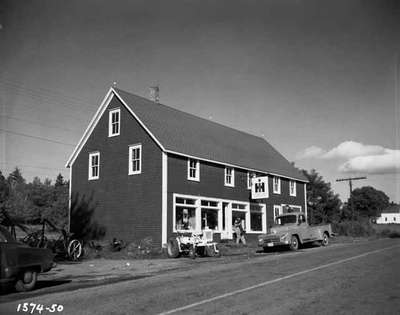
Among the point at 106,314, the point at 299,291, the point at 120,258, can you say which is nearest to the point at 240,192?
the point at 120,258

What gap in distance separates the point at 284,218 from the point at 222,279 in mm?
14230

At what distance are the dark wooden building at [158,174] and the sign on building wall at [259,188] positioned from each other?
65 centimetres

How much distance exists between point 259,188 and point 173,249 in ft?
37.2

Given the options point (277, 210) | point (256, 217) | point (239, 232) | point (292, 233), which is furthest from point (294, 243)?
point (277, 210)

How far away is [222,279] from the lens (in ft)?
41.1

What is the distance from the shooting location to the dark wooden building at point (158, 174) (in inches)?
1032

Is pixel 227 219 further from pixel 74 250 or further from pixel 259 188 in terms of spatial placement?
pixel 74 250

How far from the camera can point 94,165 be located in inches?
1182

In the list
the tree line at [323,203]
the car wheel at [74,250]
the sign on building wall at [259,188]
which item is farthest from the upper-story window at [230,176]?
the tree line at [323,203]

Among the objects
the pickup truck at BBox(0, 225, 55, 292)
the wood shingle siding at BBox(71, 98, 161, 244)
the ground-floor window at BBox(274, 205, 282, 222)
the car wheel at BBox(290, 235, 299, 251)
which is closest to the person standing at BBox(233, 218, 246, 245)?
the car wheel at BBox(290, 235, 299, 251)

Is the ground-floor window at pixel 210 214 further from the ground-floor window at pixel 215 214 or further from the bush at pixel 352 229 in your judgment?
the bush at pixel 352 229

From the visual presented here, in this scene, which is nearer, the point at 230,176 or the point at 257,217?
the point at 230,176

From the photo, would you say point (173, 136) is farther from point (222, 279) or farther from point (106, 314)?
point (106, 314)

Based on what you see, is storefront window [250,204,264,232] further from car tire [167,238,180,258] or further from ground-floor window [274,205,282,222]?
car tire [167,238,180,258]
